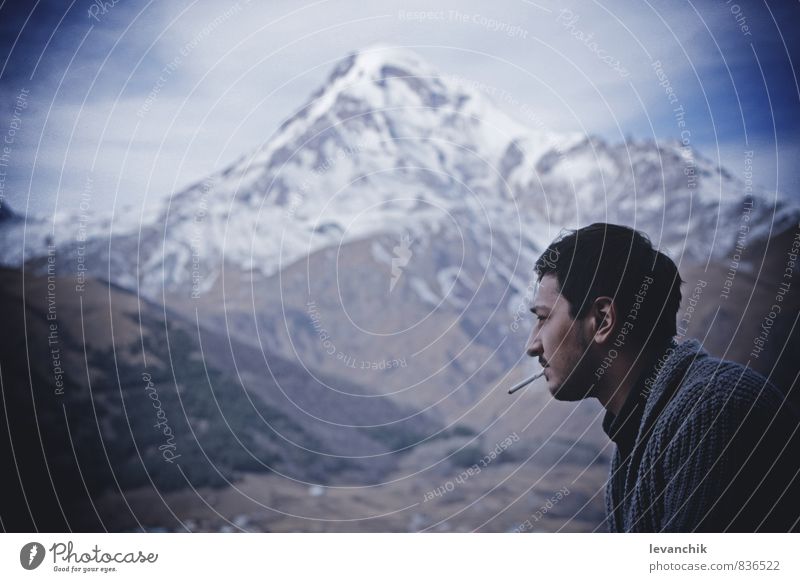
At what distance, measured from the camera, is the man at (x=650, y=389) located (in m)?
1.65

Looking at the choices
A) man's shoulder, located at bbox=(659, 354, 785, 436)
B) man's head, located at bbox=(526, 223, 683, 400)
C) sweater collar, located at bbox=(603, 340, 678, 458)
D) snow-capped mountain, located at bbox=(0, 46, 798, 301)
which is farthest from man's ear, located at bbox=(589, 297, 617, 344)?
snow-capped mountain, located at bbox=(0, 46, 798, 301)

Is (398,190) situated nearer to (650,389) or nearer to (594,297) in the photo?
(594,297)

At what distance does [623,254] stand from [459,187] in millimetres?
1441

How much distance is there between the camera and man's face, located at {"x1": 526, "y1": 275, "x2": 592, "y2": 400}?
204 cm

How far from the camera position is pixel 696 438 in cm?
166

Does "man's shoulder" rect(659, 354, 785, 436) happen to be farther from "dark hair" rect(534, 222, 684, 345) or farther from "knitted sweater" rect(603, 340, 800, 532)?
"dark hair" rect(534, 222, 684, 345)

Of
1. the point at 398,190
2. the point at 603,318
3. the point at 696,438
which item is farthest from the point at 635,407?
the point at 398,190

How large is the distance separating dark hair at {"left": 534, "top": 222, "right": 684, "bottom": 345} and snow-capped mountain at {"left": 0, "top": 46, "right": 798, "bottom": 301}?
114 centimetres

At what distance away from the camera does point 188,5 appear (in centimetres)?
294

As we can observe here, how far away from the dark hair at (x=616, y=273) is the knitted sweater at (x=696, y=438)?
116 mm

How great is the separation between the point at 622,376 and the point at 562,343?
0.70ft
